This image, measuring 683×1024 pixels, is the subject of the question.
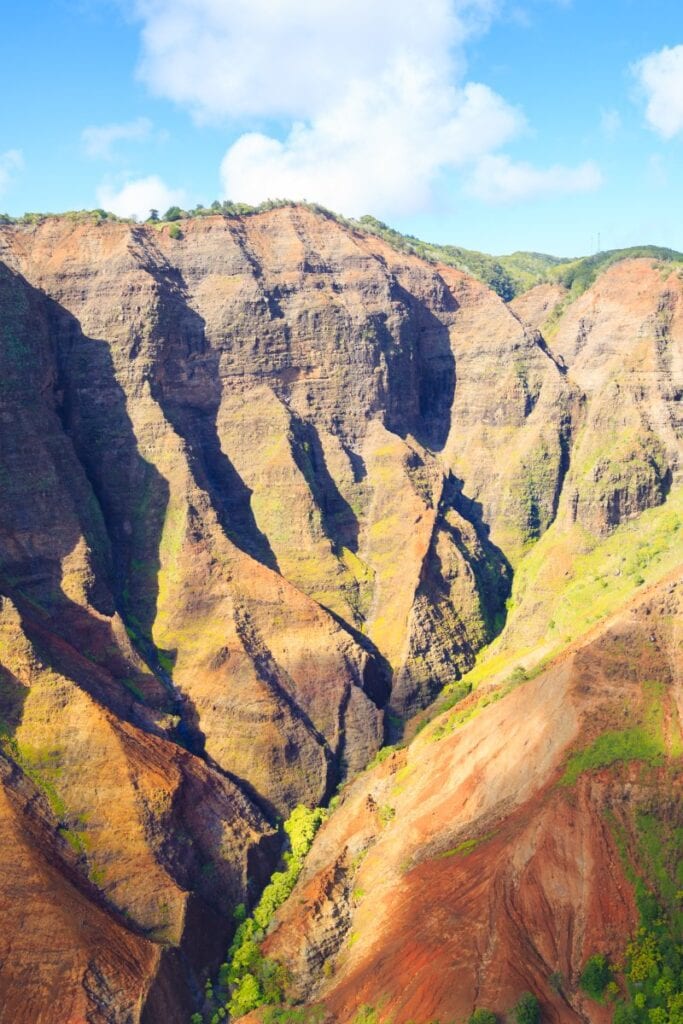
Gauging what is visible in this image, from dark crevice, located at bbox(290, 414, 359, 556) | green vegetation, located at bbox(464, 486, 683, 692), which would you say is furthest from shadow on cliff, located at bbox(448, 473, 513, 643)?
dark crevice, located at bbox(290, 414, 359, 556)

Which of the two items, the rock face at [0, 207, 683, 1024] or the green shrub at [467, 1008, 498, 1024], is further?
the rock face at [0, 207, 683, 1024]

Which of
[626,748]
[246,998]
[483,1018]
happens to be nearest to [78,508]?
[246,998]

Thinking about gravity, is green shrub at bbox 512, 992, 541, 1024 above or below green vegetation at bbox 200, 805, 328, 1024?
below

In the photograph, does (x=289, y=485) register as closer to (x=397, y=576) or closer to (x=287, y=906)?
(x=397, y=576)

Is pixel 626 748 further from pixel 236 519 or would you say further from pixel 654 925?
pixel 236 519

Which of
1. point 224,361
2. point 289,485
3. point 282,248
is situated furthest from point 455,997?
point 282,248

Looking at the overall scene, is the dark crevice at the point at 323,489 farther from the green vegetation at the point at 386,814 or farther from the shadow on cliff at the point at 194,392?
the green vegetation at the point at 386,814

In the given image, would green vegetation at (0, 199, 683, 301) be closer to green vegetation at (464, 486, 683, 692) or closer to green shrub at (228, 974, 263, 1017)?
green vegetation at (464, 486, 683, 692)
